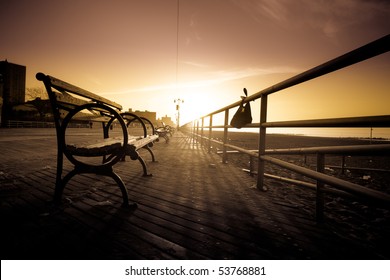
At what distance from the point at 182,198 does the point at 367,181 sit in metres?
5.20

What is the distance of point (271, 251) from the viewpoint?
123 centimetres

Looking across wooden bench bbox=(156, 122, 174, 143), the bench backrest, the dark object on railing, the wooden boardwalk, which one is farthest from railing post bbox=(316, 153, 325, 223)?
wooden bench bbox=(156, 122, 174, 143)

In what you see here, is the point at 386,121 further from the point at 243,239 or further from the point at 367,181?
the point at 367,181

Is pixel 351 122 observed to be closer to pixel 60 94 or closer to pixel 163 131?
pixel 60 94

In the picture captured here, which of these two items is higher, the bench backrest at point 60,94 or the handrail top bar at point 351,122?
the bench backrest at point 60,94

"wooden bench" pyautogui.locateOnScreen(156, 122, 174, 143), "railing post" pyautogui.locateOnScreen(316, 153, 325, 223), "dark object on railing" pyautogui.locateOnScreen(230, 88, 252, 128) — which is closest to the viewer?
"railing post" pyautogui.locateOnScreen(316, 153, 325, 223)

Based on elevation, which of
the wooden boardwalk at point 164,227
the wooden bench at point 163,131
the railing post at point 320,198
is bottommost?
the wooden boardwalk at point 164,227

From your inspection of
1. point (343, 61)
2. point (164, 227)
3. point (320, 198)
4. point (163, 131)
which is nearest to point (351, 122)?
point (343, 61)

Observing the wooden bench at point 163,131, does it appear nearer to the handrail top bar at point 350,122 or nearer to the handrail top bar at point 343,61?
the handrail top bar at point 343,61

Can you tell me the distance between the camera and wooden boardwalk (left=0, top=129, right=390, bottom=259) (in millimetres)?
1207

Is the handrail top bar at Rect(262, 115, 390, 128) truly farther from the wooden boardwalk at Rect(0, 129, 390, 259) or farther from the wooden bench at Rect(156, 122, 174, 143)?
the wooden bench at Rect(156, 122, 174, 143)

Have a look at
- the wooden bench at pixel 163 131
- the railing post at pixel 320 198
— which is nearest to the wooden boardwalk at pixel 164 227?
the railing post at pixel 320 198

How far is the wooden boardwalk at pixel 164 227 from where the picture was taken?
121 cm
